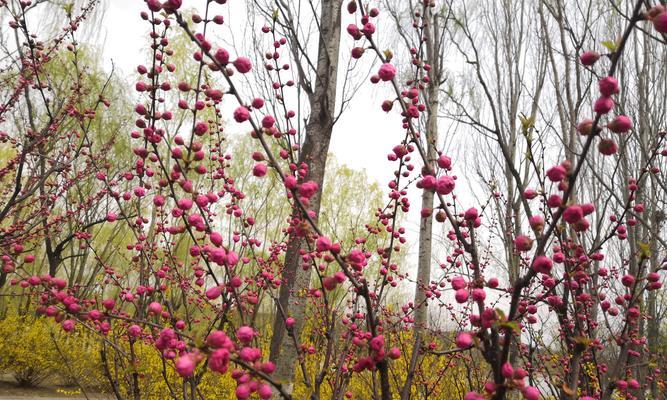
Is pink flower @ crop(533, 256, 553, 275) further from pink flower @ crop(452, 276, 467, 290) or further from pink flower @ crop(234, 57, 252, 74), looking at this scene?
pink flower @ crop(234, 57, 252, 74)

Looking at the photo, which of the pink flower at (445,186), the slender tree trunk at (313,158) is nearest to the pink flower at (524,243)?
the pink flower at (445,186)

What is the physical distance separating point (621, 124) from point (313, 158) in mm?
2306

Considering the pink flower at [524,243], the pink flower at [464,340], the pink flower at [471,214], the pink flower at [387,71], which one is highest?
the pink flower at [387,71]

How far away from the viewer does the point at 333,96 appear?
330 cm

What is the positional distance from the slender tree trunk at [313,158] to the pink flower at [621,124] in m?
1.99

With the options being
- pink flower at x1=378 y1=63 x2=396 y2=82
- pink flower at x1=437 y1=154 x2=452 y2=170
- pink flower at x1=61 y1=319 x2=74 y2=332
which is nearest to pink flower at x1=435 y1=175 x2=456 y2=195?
pink flower at x1=437 y1=154 x2=452 y2=170

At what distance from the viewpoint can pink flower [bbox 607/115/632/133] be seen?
0.80 m

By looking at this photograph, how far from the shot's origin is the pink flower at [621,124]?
80 cm

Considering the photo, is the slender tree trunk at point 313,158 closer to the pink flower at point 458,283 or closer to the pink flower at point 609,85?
the pink flower at point 458,283

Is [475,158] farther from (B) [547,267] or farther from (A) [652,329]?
(B) [547,267]

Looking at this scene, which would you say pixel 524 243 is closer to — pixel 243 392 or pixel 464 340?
pixel 464 340

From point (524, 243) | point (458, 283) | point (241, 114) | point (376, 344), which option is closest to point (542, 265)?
point (524, 243)

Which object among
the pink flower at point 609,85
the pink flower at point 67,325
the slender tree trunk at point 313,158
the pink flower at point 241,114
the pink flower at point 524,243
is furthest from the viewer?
the slender tree trunk at point 313,158

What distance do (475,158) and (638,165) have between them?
2.81 m
